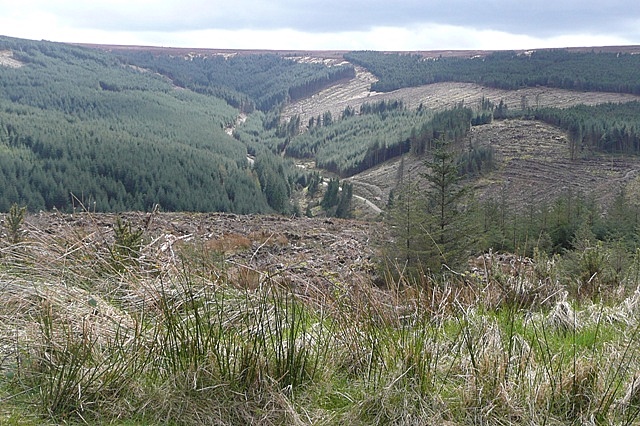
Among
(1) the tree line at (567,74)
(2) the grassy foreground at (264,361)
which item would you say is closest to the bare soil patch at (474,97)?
(1) the tree line at (567,74)

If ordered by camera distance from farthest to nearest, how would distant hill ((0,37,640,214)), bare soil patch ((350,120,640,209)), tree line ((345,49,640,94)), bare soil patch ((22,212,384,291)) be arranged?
tree line ((345,49,640,94))
distant hill ((0,37,640,214))
bare soil patch ((350,120,640,209))
bare soil patch ((22,212,384,291))

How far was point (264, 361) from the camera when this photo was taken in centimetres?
300

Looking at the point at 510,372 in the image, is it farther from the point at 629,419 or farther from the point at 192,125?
the point at 192,125

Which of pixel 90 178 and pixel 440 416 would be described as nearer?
pixel 440 416

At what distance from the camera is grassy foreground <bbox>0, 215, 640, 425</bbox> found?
8.84 ft

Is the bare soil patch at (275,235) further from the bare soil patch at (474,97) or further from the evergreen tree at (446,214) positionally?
the bare soil patch at (474,97)

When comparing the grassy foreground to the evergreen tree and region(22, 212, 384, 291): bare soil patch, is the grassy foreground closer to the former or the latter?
region(22, 212, 384, 291): bare soil patch

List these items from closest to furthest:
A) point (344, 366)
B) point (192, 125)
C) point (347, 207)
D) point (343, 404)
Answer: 1. point (343, 404)
2. point (344, 366)
3. point (347, 207)
4. point (192, 125)

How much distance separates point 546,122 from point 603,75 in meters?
68.7

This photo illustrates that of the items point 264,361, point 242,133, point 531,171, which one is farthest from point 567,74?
point 264,361

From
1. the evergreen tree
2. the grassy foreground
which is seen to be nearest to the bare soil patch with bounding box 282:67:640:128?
the evergreen tree

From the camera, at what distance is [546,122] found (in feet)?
349

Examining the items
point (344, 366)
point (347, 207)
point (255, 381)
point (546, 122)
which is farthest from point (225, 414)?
point (546, 122)

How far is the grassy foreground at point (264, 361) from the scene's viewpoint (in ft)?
8.84
